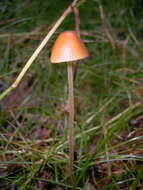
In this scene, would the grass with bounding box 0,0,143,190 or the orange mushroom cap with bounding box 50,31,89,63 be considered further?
the grass with bounding box 0,0,143,190

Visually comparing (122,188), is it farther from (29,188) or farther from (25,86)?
(25,86)

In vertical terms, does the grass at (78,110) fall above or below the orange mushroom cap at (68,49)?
below

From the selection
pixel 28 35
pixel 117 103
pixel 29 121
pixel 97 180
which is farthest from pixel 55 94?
pixel 97 180

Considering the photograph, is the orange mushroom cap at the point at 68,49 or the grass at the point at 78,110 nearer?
the orange mushroom cap at the point at 68,49

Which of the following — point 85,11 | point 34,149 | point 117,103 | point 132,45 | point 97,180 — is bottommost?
point 97,180

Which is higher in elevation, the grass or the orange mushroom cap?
the orange mushroom cap
